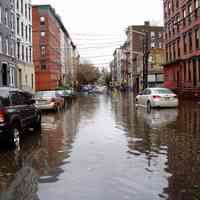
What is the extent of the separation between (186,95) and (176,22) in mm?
10976

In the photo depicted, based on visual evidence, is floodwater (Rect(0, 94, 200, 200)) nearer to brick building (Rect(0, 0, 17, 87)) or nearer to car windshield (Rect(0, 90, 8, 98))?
car windshield (Rect(0, 90, 8, 98))

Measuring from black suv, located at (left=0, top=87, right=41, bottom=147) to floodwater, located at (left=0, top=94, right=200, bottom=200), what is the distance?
41 cm

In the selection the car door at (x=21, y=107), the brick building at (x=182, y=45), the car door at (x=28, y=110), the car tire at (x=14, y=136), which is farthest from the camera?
the brick building at (x=182, y=45)

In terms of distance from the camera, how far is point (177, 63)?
4103cm

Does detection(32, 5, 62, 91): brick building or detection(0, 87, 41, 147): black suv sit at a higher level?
detection(32, 5, 62, 91): brick building

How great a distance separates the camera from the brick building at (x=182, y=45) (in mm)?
33344

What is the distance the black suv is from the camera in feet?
28.7

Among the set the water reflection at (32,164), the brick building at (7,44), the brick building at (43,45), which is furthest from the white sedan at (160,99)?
the brick building at (43,45)

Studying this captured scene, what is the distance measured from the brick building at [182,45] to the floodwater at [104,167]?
2269cm

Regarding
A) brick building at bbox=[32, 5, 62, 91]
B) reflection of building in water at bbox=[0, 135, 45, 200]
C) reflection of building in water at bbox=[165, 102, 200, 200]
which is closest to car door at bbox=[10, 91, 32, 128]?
reflection of building in water at bbox=[0, 135, 45, 200]

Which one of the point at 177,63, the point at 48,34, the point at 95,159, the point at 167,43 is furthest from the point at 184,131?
the point at 48,34

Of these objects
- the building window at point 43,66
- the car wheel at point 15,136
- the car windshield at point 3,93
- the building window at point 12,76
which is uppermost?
the building window at point 43,66

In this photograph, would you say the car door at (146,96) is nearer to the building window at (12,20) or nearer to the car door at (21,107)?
the car door at (21,107)

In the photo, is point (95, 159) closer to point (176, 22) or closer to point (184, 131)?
point (184, 131)
